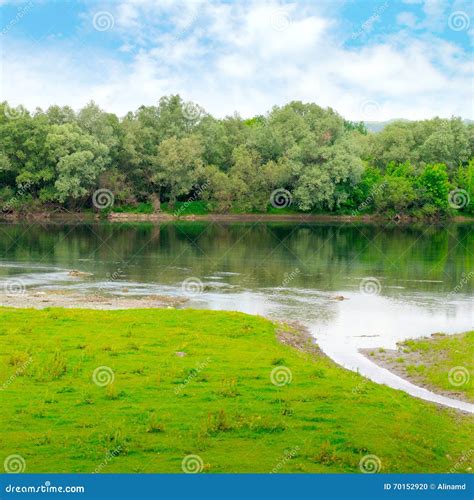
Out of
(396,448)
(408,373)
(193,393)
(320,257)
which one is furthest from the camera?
(320,257)

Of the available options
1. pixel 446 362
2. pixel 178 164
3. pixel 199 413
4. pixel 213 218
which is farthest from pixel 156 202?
pixel 199 413

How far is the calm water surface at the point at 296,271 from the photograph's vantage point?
41.1m

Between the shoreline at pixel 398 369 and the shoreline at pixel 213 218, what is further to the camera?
the shoreline at pixel 213 218

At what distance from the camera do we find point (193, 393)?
69.3 feet

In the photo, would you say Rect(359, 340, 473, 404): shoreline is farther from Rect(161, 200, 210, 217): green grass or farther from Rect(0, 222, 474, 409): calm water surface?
Rect(161, 200, 210, 217): green grass

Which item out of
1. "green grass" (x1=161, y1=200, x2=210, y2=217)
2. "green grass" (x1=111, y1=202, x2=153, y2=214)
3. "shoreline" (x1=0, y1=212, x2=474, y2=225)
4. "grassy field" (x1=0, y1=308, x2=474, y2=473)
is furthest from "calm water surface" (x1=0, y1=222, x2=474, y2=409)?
"green grass" (x1=161, y1=200, x2=210, y2=217)

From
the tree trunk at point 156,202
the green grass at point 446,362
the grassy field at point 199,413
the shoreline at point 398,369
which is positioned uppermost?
the tree trunk at point 156,202

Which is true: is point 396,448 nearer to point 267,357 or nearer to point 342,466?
point 342,466

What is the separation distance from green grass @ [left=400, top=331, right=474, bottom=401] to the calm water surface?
1.26 metres

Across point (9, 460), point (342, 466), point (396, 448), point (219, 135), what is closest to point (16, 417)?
point (9, 460)

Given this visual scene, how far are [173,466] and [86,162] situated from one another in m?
109

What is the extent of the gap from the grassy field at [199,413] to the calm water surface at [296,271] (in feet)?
18.9

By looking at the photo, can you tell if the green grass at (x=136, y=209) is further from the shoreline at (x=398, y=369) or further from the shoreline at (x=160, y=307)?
the shoreline at (x=398, y=369)

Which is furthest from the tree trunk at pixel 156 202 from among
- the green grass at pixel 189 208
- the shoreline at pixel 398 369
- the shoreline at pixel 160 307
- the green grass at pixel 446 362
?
the green grass at pixel 446 362
